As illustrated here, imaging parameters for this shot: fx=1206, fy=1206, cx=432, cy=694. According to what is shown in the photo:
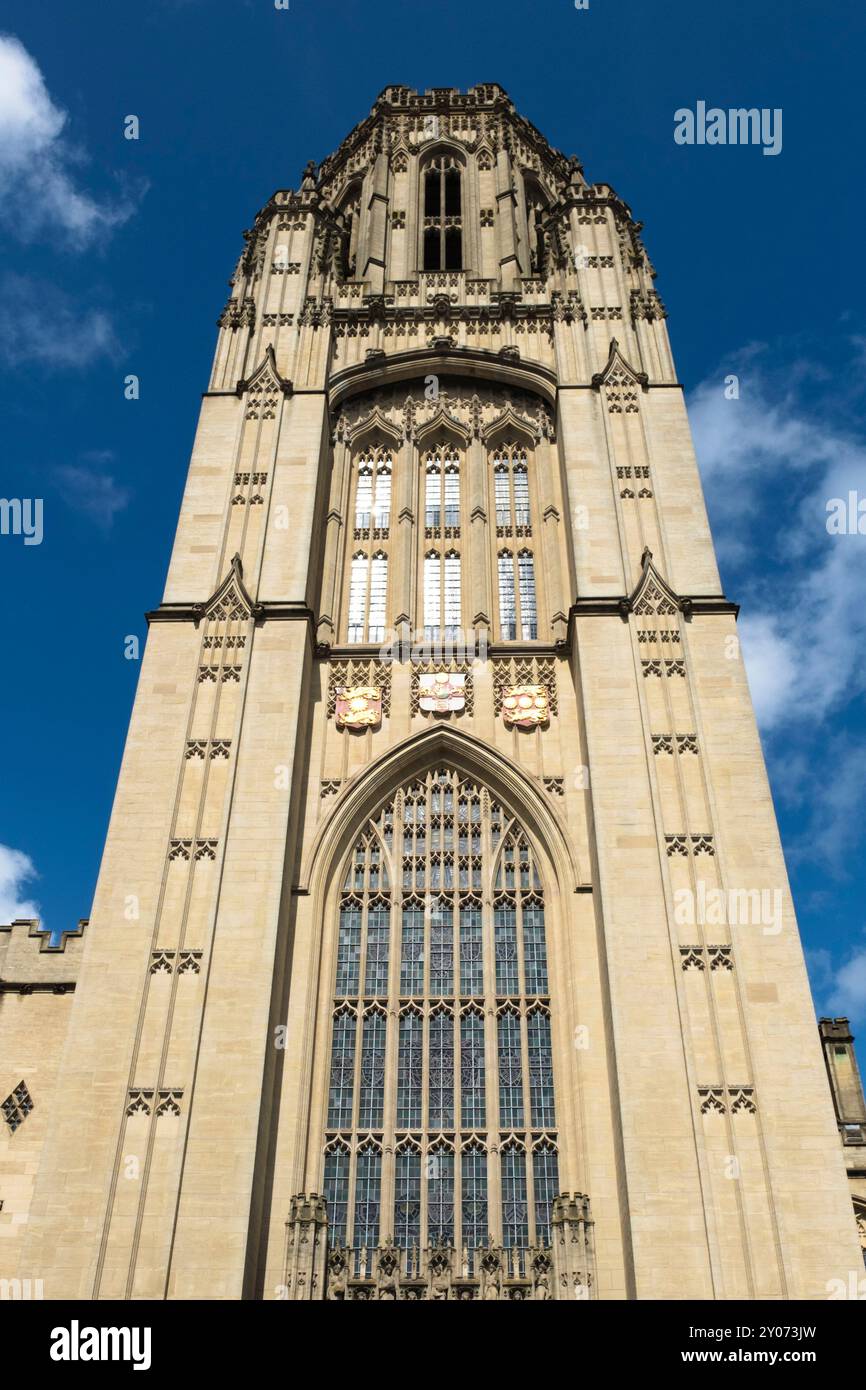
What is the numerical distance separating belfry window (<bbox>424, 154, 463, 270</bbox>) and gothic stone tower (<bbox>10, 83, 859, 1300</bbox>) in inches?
294

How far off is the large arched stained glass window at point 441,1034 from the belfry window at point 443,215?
68.6 feet

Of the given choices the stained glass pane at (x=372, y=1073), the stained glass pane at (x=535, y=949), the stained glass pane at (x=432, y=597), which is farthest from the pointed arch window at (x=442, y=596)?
the stained glass pane at (x=372, y=1073)

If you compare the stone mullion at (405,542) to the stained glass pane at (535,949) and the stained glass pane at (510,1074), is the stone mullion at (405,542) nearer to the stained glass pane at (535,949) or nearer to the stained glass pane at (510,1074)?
the stained glass pane at (535,949)

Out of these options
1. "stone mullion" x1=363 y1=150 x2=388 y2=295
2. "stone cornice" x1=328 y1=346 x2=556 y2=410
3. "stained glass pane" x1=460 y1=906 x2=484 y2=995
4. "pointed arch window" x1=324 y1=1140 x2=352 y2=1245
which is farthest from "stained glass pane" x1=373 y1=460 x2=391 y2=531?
"pointed arch window" x1=324 y1=1140 x2=352 y2=1245

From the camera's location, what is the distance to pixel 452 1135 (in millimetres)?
19094

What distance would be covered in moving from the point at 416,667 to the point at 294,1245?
11487mm

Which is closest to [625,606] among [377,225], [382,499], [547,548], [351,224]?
[547,548]

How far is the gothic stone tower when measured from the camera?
17.1m

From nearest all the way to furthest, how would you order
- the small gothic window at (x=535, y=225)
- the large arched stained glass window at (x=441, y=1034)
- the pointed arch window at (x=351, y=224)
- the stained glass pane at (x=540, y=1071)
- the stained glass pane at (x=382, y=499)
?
the large arched stained glass window at (x=441, y=1034), the stained glass pane at (x=540, y=1071), the stained glass pane at (x=382, y=499), the small gothic window at (x=535, y=225), the pointed arch window at (x=351, y=224)

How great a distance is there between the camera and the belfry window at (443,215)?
37969mm

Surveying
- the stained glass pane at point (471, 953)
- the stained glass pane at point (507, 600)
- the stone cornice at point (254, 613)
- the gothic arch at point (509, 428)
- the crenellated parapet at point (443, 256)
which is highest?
the crenellated parapet at point (443, 256)

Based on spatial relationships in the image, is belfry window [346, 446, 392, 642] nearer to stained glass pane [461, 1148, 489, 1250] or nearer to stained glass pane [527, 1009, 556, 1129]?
stained glass pane [527, 1009, 556, 1129]

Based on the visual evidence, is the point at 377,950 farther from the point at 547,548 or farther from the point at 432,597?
the point at 547,548

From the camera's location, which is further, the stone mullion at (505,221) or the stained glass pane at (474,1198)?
Answer: the stone mullion at (505,221)
